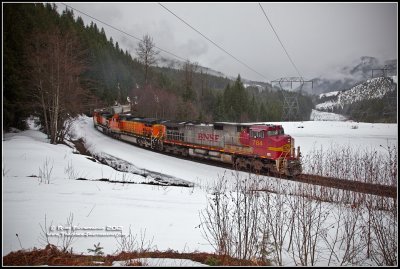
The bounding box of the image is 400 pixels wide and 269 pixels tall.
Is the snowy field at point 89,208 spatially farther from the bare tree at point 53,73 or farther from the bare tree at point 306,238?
the bare tree at point 53,73

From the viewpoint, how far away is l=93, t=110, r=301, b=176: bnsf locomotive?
1664 centimetres

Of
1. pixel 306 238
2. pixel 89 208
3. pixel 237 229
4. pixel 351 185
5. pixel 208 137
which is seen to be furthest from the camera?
pixel 208 137

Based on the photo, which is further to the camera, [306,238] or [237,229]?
[237,229]

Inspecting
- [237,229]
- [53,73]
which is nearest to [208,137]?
[237,229]

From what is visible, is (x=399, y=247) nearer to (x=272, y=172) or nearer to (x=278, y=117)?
(x=272, y=172)

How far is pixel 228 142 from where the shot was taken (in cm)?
1941

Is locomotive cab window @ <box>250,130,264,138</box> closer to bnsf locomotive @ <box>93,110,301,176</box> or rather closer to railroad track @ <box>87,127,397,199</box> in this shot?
bnsf locomotive @ <box>93,110,301,176</box>

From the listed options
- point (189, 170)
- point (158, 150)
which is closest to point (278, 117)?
point (158, 150)

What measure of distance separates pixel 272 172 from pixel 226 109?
4615 cm

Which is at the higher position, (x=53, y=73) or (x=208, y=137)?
(x=53, y=73)

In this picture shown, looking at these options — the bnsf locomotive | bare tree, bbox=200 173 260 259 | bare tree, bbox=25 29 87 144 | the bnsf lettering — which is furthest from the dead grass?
bare tree, bbox=25 29 87 144

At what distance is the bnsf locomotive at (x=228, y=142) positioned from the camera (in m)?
16.6

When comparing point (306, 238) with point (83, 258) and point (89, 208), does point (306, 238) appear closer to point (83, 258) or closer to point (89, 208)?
point (83, 258)

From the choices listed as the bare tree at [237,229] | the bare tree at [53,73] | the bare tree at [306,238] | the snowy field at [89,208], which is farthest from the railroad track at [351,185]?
the bare tree at [53,73]
